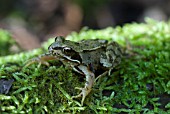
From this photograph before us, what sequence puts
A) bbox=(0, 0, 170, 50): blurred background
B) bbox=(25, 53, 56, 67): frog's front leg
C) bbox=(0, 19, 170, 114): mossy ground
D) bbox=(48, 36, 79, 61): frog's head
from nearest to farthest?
1. bbox=(0, 19, 170, 114): mossy ground
2. bbox=(48, 36, 79, 61): frog's head
3. bbox=(25, 53, 56, 67): frog's front leg
4. bbox=(0, 0, 170, 50): blurred background

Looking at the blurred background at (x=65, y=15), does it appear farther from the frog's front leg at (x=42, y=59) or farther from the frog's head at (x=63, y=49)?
the frog's head at (x=63, y=49)

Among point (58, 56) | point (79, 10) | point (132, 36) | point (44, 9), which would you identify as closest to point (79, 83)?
point (58, 56)

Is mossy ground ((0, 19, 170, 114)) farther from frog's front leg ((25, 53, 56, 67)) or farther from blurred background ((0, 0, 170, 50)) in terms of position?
blurred background ((0, 0, 170, 50))

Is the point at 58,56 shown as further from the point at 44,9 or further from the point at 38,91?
the point at 44,9

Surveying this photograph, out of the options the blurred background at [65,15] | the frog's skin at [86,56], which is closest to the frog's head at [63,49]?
the frog's skin at [86,56]

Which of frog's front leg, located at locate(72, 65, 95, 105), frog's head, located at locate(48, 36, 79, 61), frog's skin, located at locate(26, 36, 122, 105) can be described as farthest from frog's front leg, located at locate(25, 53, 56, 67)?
frog's front leg, located at locate(72, 65, 95, 105)

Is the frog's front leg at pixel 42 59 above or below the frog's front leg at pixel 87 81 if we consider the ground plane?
above
